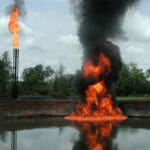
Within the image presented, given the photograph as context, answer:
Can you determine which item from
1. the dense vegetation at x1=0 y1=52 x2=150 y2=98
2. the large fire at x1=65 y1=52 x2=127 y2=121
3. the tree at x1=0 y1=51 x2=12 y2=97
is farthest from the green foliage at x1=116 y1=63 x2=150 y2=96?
the large fire at x1=65 y1=52 x2=127 y2=121

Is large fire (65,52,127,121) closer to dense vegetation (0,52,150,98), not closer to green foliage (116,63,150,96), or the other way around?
dense vegetation (0,52,150,98)

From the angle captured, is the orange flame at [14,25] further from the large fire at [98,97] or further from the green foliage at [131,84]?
the green foliage at [131,84]

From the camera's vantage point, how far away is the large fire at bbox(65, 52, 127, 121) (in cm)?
2884

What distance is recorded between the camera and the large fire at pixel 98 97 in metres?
28.8

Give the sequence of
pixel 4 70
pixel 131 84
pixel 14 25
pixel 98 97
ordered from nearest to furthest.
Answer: pixel 98 97
pixel 14 25
pixel 4 70
pixel 131 84

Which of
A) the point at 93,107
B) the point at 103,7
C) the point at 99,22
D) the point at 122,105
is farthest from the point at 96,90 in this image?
the point at 103,7

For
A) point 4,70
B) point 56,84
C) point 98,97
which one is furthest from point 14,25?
point 56,84

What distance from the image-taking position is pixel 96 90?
29828 millimetres

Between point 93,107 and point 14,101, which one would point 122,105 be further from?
point 14,101

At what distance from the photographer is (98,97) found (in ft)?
96.7

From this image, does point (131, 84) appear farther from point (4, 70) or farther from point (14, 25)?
point (14, 25)

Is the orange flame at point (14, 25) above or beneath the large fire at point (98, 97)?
above

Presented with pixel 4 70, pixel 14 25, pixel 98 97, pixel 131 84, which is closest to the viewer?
pixel 98 97

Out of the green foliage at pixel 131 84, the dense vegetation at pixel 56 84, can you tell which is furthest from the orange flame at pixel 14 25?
the green foliage at pixel 131 84
